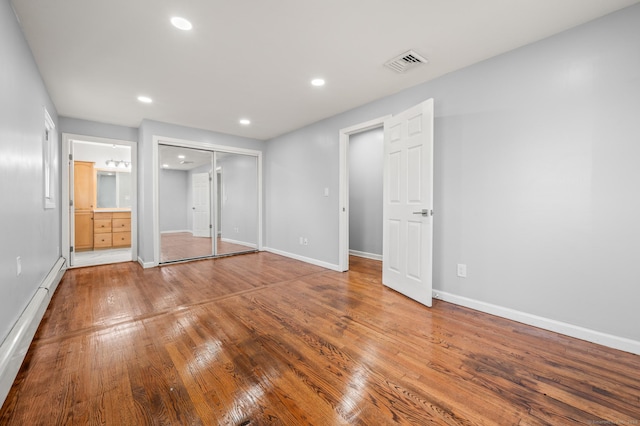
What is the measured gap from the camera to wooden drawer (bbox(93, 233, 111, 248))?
5.73 m

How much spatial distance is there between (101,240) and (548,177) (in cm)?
793

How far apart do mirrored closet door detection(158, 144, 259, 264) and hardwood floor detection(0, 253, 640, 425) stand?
8.92 feet

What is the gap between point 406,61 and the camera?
2525 millimetres

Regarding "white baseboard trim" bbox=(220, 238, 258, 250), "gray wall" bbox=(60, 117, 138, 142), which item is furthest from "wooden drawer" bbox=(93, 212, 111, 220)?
"white baseboard trim" bbox=(220, 238, 258, 250)

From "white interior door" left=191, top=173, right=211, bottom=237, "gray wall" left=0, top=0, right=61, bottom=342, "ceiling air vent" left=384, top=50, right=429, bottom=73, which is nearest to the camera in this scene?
"gray wall" left=0, top=0, right=61, bottom=342

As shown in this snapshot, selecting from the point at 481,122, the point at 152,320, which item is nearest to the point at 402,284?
the point at 481,122

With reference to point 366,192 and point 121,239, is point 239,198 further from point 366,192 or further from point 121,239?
point 366,192

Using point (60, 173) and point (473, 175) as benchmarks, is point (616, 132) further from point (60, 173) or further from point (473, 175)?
point (60, 173)

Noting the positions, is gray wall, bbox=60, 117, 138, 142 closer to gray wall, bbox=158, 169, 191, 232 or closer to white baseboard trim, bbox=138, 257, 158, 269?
white baseboard trim, bbox=138, 257, 158, 269

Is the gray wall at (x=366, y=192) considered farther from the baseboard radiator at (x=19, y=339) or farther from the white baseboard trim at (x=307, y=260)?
the baseboard radiator at (x=19, y=339)

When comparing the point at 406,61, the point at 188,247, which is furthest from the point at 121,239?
the point at 406,61

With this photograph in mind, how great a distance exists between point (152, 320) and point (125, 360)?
2.04 ft

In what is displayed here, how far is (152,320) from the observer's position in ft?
7.54

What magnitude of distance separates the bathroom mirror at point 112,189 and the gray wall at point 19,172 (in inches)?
166
